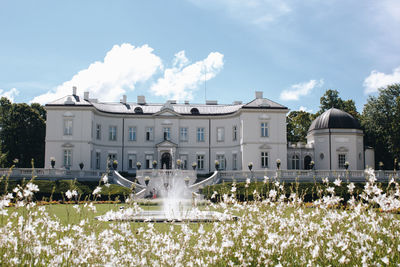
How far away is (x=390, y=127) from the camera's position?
152 feet

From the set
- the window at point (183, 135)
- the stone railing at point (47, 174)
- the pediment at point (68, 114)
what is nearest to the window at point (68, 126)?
the pediment at point (68, 114)

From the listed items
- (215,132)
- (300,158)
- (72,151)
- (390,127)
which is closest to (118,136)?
(72,151)

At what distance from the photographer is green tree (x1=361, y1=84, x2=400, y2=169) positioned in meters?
46.9

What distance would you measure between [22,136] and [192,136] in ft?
70.9

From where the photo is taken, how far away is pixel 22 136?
47125 mm

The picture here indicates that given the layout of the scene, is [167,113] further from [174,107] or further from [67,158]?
[67,158]

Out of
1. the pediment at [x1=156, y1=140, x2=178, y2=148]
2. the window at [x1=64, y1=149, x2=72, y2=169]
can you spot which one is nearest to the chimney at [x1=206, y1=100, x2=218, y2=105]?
the pediment at [x1=156, y1=140, x2=178, y2=148]

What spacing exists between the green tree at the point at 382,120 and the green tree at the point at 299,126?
27.0ft

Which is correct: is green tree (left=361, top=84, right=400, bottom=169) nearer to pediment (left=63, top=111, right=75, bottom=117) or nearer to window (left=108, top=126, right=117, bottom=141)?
window (left=108, top=126, right=117, bottom=141)

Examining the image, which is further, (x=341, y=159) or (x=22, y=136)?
(x=22, y=136)

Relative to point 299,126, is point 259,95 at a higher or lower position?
higher

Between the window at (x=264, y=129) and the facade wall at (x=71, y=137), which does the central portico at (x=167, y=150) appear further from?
the window at (x=264, y=129)

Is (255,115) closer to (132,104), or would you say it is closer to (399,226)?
(132,104)

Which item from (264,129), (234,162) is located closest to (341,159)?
(264,129)
